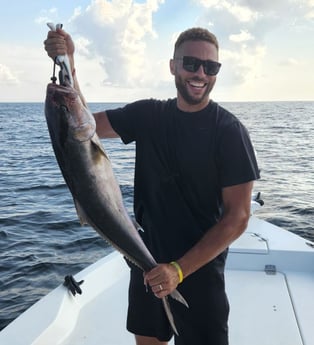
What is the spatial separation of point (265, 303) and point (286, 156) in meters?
19.4

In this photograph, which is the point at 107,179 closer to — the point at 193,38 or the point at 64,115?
the point at 64,115

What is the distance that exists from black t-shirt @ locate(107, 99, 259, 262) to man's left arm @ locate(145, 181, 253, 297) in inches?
3.2

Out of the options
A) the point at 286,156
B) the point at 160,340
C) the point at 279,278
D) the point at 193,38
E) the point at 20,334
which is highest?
the point at 193,38

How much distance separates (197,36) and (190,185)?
37.5 inches

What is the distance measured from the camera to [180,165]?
300 cm

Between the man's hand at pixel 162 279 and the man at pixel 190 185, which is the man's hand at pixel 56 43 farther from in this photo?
the man's hand at pixel 162 279

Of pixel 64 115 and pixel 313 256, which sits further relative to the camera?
pixel 313 256

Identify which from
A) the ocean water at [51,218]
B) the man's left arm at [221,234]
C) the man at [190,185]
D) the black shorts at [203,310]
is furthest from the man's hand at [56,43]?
the ocean water at [51,218]

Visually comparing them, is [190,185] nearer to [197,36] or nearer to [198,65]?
[198,65]

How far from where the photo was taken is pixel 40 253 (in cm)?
891

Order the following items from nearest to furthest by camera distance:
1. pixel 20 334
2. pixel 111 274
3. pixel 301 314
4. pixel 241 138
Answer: pixel 241 138 < pixel 20 334 < pixel 301 314 < pixel 111 274

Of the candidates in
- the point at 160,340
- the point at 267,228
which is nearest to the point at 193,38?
the point at 160,340

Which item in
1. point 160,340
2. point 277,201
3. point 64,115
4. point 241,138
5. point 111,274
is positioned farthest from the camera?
point 277,201

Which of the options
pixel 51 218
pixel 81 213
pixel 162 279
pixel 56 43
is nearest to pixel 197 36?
pixel 56 43
